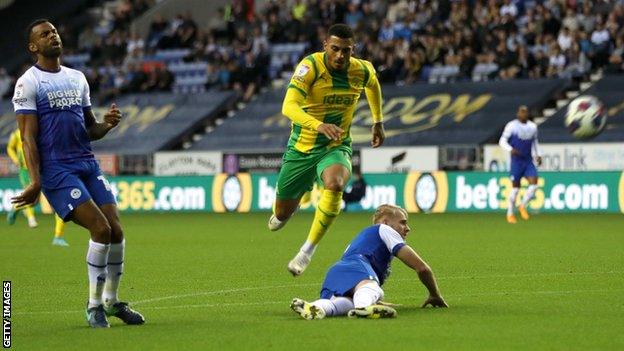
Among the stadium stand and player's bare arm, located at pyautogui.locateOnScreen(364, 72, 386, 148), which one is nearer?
player's bare arm, located at pyautogui.locateOnScreen(364, 72, 386, 148)

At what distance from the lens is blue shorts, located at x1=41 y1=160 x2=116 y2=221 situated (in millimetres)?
10492

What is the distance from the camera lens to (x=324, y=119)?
1413cm

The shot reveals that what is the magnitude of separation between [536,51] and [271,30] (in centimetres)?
1009

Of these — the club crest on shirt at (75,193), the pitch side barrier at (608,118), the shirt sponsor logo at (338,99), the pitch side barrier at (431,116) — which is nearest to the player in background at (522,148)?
the pitch side barrier at (608,118)

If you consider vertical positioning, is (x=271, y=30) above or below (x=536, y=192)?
above

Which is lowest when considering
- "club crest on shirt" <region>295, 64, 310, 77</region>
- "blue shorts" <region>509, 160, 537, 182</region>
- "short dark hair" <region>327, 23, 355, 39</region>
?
"blue shorts" <region>509, 160, 537, 182</region>

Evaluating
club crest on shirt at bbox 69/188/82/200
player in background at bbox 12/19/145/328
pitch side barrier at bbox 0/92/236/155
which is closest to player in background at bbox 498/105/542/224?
pitch side barrier at bbox 0/92/236/155

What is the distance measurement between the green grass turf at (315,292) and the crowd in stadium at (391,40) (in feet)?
39.4

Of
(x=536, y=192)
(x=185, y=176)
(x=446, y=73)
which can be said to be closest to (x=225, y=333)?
(x=536, y=192)

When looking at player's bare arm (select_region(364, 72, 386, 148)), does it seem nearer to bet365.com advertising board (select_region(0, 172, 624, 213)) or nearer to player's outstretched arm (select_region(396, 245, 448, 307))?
player's outstretched arm (select_region(396, 245, 448, 307))

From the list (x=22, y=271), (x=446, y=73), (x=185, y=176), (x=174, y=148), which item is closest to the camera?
(x=22, y=271)

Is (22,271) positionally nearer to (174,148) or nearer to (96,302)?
(96,302)

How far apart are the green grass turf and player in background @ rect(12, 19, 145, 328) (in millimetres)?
406

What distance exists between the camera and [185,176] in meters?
36.3
